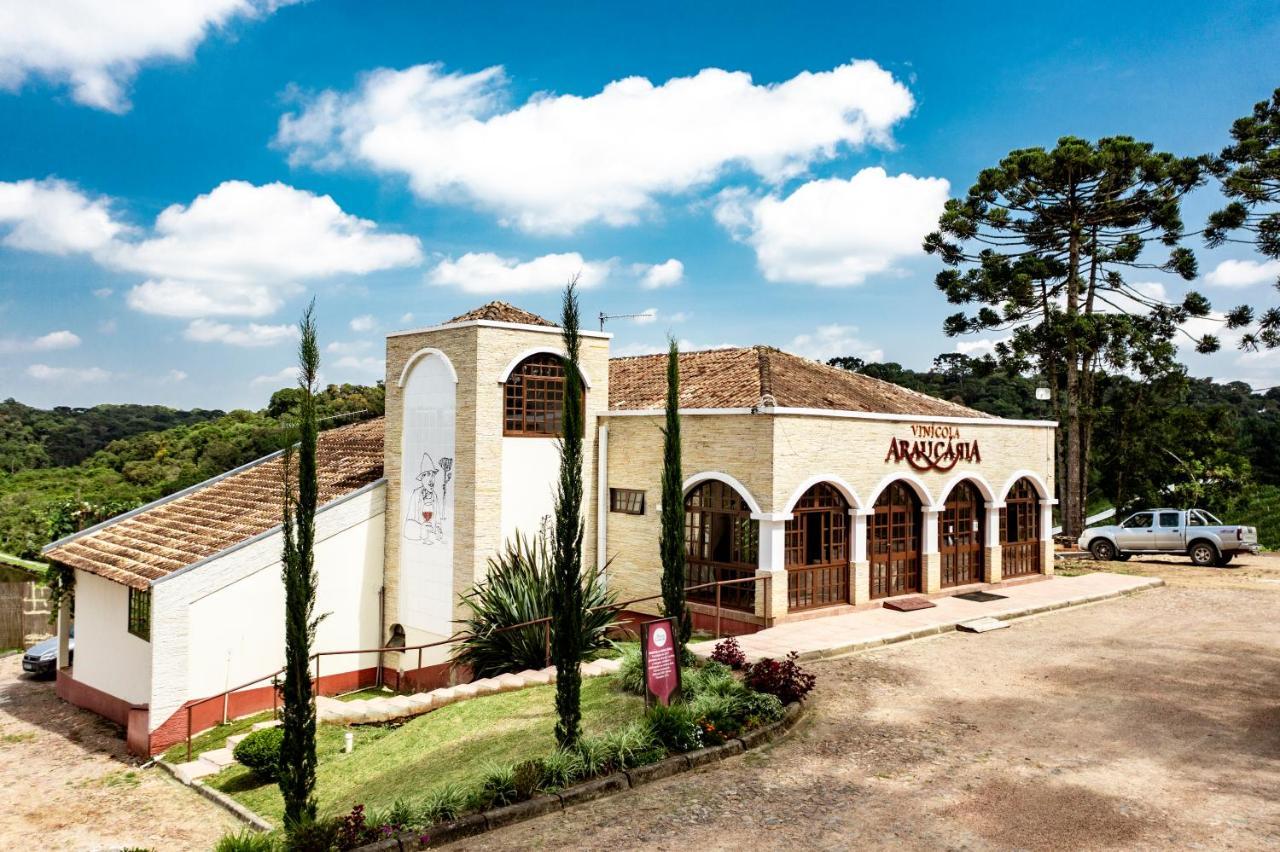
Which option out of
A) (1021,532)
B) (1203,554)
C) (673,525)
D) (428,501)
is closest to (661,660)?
(673,525)

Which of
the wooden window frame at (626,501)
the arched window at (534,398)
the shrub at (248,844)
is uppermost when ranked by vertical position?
the arched window at (534,398)

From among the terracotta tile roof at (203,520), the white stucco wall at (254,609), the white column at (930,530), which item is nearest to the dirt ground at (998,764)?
the white column at (930,530)

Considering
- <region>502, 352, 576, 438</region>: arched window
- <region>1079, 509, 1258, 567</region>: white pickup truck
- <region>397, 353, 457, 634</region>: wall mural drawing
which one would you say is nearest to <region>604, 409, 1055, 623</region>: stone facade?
<region>502, 352, 576, 438</region>: arched window

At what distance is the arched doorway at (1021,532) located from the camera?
21422 millimetres

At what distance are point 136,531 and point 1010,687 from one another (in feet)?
57.0

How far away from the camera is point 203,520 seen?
18.6 meters

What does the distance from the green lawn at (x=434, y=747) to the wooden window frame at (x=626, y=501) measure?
567 cm

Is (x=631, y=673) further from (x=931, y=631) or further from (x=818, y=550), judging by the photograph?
(x=931, y=631)

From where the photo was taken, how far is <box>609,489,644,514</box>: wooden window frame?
723 inches

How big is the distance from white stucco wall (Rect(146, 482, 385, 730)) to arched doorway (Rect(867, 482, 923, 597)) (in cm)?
1037

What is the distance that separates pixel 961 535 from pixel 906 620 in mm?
4312

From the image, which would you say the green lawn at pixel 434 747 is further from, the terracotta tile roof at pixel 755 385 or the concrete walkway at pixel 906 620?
the terracotta tile roof at pixel 755 385

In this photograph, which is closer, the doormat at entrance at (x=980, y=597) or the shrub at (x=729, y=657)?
the shrub at (x=729, y=657)

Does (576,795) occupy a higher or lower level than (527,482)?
lower
